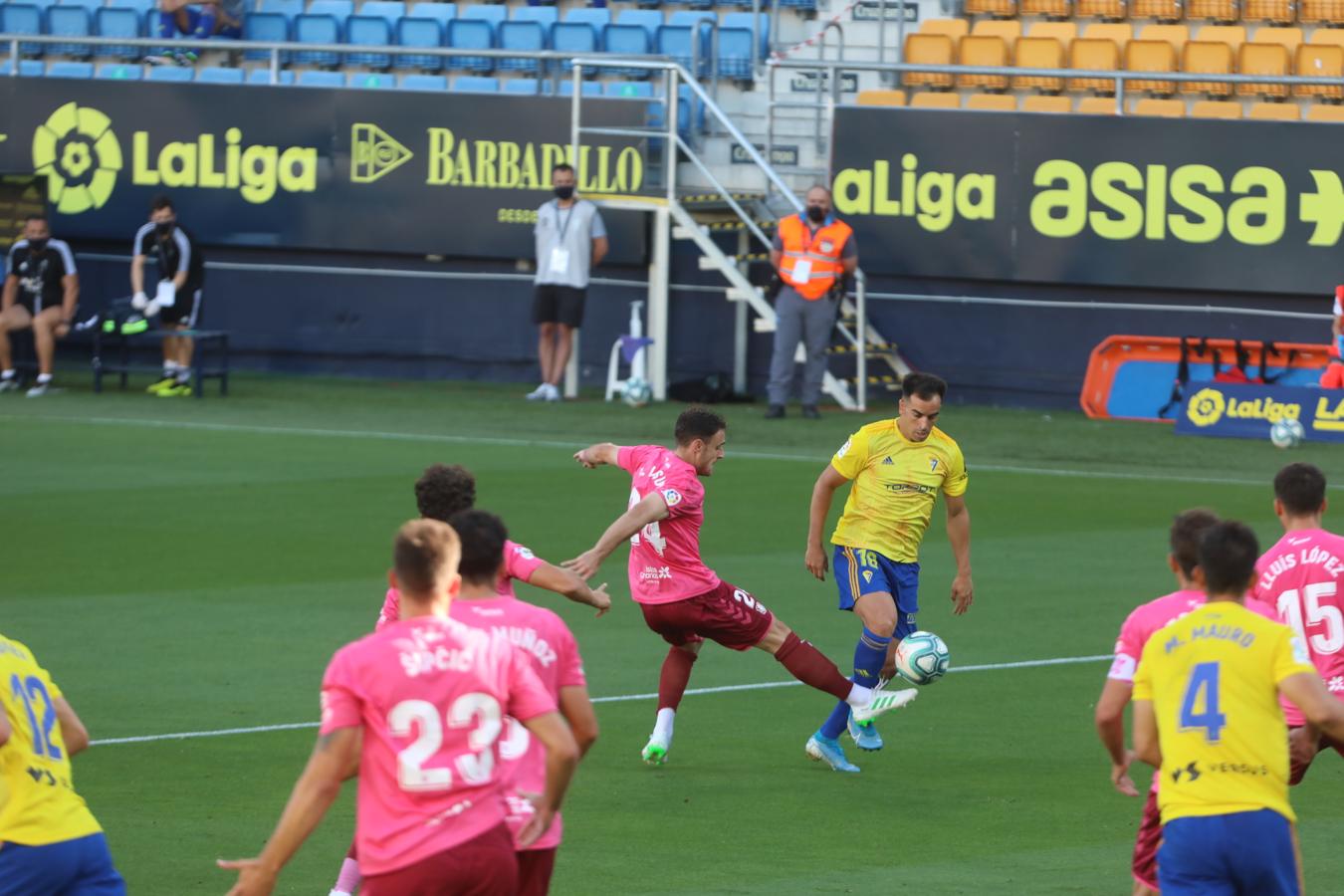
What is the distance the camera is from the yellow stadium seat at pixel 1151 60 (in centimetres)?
2572

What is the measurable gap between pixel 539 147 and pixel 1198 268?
7962mm

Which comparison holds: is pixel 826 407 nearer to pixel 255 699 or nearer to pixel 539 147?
pixel 539 147

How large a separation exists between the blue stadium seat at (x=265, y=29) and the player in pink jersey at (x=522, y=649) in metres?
25.2

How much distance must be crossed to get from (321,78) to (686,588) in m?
20.7

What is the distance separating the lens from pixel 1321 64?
82.3 ft

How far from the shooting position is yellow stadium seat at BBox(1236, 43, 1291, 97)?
25.2m

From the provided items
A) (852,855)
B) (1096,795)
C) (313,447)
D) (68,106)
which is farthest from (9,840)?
(68,106)

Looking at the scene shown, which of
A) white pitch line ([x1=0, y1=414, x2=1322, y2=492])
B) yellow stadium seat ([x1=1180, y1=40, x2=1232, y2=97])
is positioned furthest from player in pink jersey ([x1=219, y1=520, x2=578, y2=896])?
yellow stadium seat ([x1=1180, y1=40, x2=1232, y2=97])

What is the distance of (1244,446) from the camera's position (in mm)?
22688

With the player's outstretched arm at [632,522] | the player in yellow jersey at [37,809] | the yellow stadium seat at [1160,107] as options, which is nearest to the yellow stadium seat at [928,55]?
the yellow stadium seat at [1160,107]

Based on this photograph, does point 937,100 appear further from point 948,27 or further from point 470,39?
point 470,39

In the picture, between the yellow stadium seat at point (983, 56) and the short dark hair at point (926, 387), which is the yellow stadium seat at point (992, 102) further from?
the short dark hair at point (926, 387)

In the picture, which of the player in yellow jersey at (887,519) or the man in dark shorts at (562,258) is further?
the man in dark shorts at (562,258)

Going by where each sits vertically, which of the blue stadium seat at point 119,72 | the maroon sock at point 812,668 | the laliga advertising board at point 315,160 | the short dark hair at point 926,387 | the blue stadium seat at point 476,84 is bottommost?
the maroon sock at point 812,668
